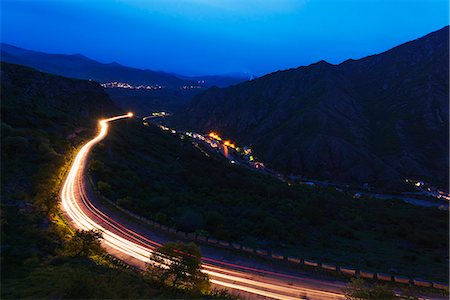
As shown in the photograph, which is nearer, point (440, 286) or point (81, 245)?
point (81, 245)

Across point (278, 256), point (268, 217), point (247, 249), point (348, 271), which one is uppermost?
point (268, 217)

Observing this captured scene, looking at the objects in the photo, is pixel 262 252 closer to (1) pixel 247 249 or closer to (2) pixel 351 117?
(1) pixel 247 249

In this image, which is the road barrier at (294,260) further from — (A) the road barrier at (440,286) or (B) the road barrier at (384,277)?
(A) the road barrier at (440,286)

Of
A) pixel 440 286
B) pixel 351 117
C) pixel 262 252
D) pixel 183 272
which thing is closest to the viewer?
pixel 183 272

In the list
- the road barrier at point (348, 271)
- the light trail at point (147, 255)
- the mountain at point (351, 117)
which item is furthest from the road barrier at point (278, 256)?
the mountain at point (351, 117)

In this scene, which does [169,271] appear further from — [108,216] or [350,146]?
[350,146]

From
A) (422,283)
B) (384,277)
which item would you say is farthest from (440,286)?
(384,277)
